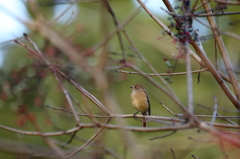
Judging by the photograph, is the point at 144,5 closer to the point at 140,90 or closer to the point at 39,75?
the point at 140,90

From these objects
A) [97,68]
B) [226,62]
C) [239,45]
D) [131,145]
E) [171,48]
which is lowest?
[131,145]

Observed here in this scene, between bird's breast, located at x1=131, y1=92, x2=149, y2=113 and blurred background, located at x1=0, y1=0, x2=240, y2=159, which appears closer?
blurred background, located at x1=0, y1=0, x2=240, y2=159

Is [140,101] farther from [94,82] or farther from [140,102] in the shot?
[94,82]

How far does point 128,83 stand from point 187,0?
6.72m

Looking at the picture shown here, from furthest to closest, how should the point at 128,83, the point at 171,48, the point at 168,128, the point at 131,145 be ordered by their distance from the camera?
the point at 128,83 < the point at 171,48 < the point at 168,128 < the point at 131,145

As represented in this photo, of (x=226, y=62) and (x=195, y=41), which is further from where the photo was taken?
(x=226, y=62)

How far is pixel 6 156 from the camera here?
25.6 ft

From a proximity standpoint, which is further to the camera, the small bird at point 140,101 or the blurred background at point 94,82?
the small bird at point 140,101

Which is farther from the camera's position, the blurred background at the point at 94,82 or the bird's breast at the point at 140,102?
the bird's breast at the point at 140,102

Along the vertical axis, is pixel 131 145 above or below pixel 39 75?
below

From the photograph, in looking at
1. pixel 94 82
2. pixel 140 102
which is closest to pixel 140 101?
pixel 140 102

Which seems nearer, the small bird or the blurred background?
the blurred background

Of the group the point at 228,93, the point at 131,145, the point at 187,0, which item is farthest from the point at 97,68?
the point at 228,93

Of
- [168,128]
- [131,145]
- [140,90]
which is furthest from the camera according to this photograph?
[140,90]
